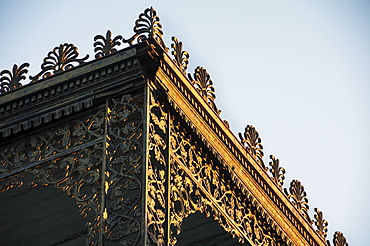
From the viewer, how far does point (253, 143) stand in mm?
22625

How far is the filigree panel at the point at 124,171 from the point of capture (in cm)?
1864

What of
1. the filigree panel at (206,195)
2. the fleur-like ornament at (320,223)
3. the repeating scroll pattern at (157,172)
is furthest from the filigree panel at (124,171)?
the fleur-like ornament at (320,223)

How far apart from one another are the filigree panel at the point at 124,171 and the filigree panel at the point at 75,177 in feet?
0.73

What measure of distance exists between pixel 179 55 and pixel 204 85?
0.83 m

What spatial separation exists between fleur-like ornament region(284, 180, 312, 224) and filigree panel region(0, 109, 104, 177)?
5.00 meters

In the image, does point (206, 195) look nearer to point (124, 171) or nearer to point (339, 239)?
point (124, 171)

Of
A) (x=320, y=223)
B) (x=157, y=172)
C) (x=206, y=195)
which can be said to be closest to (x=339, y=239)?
(x=320, y=223)

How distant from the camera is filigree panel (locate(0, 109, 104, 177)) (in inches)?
784

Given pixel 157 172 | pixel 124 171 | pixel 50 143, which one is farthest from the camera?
pixel 50 143

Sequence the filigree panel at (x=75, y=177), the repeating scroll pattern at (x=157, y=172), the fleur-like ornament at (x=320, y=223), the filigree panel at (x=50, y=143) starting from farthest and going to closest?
the fleur-like ornament at (x=320, y=223), the filigree panel at (x=50, y=143), the filigree panel at (x=75, y=177), the repeating scroll pattern at (x=157, y=172)

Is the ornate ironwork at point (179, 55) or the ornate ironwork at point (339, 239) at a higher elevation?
the ornate ironwork at point (179, 55)

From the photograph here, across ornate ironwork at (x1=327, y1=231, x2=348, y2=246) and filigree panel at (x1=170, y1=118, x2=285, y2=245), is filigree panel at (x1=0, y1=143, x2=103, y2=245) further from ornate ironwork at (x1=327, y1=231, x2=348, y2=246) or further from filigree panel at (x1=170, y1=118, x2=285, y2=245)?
ornate ironwork at (x1=327, y1=231, x2=348, y2=246)

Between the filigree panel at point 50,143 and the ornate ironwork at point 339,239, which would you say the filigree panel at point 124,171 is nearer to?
the filigree panel at point 50,143

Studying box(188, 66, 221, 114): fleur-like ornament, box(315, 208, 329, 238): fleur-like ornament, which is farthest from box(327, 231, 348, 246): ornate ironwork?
box(188, 66, 221, 114): fleur-like ornament
